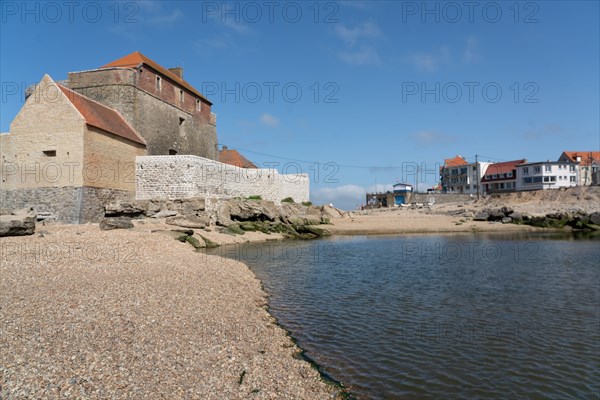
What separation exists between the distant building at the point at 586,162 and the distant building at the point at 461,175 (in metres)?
16.0

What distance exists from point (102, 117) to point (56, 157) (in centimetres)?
431

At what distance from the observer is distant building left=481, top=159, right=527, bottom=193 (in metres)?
86.3

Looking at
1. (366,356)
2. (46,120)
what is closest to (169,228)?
(46,120)

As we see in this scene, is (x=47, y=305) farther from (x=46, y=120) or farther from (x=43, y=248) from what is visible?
(x=46, y=120)

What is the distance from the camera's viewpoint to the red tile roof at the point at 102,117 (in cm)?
2431

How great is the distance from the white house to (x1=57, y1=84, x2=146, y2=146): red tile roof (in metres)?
75.5

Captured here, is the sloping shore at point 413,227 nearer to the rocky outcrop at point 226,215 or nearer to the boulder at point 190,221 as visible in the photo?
the rocky outcrop at point 226,215

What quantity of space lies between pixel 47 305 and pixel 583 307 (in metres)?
12.9

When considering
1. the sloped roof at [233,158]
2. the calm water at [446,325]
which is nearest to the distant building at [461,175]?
the sloped roof at [233,158]

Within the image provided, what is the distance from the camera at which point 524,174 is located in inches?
3248

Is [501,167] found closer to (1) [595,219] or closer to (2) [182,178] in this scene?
(1) [595,219]

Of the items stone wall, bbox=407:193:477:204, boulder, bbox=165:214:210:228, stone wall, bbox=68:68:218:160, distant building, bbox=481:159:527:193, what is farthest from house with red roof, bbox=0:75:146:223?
distant building, bbox=481:159:527:193

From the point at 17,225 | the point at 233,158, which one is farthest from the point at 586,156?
the point at 17,225

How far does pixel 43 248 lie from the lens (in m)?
14.2
